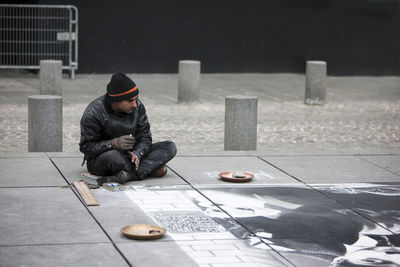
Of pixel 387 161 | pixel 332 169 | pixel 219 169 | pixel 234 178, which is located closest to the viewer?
pixel 234 178

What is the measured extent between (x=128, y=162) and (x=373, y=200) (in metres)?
2.33

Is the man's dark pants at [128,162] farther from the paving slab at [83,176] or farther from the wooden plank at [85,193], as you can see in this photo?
the wooden plank at [85,193]

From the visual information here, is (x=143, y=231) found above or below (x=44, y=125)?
below

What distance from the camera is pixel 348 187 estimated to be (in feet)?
25.4

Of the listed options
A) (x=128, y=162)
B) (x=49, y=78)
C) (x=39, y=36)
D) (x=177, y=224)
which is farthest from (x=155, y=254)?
(x=39, y=36)

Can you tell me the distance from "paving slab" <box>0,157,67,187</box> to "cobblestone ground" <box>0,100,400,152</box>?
65.3 inches

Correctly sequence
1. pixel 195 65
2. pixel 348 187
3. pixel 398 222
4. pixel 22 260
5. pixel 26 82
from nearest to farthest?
pixel 22 260, pixel 398 222, pixel 348 187, pixel 195 65, pixel 26 82

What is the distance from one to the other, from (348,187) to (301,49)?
40.9ft

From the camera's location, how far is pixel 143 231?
231 inches

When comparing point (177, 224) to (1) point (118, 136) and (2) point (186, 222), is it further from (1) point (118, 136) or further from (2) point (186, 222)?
(1) point (118, 136)

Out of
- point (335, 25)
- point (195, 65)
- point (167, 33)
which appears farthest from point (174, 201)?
point (335, 25)

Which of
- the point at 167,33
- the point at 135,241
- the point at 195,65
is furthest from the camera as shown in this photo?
the point at 167,33

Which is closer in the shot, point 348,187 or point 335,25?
point 348,187

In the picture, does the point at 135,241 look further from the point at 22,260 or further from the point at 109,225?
the point at 22,260
